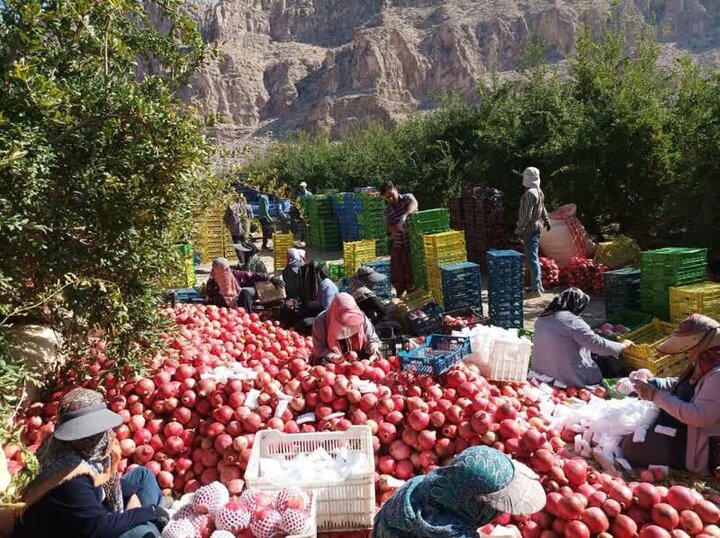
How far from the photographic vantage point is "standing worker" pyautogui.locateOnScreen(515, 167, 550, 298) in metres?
8.72

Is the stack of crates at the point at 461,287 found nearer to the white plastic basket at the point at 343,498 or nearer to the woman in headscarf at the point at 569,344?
the woman in headscarf at the point at 569,344

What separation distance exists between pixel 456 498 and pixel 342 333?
111 inches

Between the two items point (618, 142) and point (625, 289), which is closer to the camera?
point (625, 289)

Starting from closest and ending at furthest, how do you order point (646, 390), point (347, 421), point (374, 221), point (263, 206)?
1. point (646, 390)
2. point (347, 421)
3. point (374, 221)
4. point (263, 206)

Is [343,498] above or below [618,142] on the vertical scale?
below

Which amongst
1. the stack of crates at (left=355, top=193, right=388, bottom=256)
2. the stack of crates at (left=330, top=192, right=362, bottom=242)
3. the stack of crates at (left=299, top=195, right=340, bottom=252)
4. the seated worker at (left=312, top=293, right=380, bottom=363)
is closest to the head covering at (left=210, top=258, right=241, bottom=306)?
the seated worker at (left=312, top=293, right=380, bottom=363)

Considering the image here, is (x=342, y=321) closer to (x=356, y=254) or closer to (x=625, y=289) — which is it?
(x=625, y=289)

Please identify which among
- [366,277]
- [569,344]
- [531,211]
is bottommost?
[569,344]

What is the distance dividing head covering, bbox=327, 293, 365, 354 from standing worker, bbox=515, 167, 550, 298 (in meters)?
4.37

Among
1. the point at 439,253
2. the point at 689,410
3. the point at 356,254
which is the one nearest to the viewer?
the point at 689,410

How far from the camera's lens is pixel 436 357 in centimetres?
432

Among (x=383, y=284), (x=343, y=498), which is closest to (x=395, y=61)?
(x=383, y=284)

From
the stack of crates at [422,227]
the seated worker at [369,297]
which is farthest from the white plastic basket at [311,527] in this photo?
the stack of crates at [422,227]

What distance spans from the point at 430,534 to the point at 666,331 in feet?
15.9
